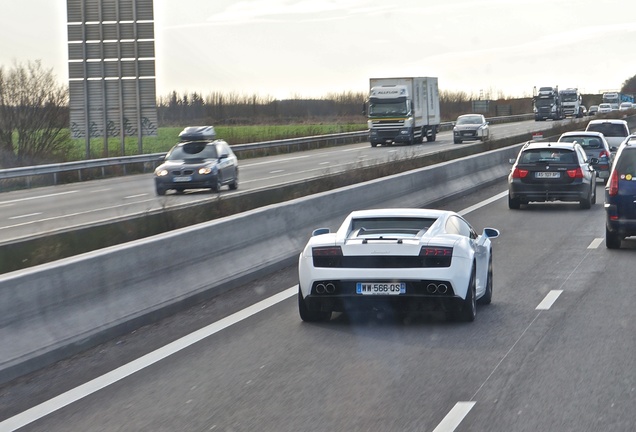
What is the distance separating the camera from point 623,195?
56.8ft

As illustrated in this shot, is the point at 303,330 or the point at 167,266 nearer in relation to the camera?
the point at 303,330


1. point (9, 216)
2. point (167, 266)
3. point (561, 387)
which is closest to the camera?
point (561, 387)

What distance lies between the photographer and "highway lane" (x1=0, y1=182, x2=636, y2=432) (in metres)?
7.28

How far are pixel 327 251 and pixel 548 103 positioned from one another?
321 feet

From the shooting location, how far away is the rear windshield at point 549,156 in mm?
25422

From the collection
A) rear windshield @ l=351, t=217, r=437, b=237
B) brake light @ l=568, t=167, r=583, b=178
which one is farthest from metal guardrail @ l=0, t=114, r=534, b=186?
rear windshield @ l=351, t=217, r=437, b=237

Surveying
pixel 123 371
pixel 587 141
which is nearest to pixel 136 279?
pixel 123 371

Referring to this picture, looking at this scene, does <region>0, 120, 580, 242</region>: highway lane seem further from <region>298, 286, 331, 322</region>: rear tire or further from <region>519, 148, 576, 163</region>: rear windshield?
<region>298, 286, 331, 322</region>: rear tire

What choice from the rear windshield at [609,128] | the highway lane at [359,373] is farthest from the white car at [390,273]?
the rear windshield at [609,128]

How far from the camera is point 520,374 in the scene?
8.62 meters

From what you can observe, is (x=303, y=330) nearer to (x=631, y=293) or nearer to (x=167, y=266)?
(x=167, y=266)

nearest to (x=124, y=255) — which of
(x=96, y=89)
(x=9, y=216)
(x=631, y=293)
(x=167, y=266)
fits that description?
(x=167, y=266)

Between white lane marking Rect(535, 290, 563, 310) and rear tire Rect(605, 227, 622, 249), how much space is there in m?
4.61

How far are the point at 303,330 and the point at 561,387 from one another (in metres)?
3.35
